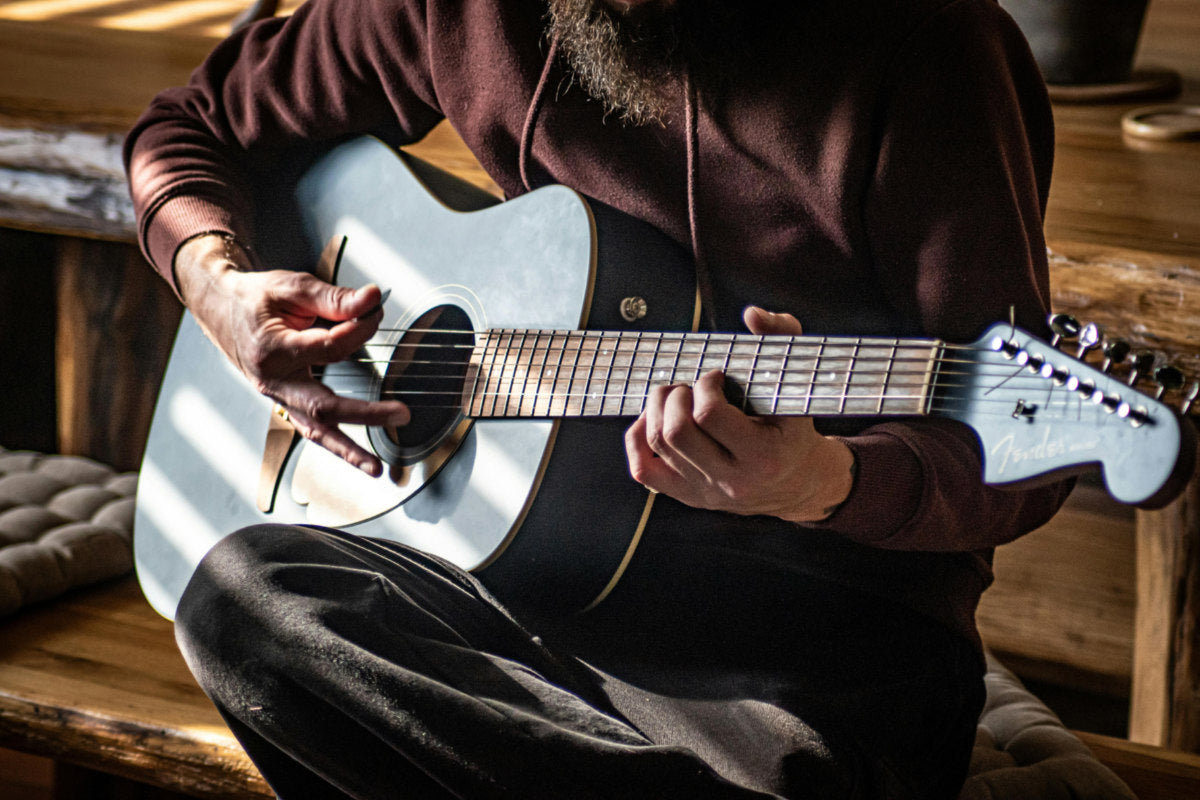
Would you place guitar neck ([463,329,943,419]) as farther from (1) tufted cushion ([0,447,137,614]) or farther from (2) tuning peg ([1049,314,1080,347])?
(1) tufted cushion ([0,447,137,614])

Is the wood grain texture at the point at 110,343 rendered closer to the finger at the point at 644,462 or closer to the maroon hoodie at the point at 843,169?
the maroon hoodie at the point at 843,169

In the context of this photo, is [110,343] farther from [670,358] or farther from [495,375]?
[670,358]

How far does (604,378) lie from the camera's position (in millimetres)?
948

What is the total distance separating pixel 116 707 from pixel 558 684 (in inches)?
26.4

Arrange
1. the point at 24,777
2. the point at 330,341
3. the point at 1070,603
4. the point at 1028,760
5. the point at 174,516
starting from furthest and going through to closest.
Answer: the point at 1070,603
the point at 24,777
the point at 174,516
the point at 1028,760
the point at 330,341

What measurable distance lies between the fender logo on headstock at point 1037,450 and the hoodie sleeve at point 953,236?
110mm

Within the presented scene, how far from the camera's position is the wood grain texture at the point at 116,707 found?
4.12ft

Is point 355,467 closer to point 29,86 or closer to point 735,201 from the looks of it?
point 735,201

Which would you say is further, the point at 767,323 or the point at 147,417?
the point at 147,417

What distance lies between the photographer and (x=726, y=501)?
884mm

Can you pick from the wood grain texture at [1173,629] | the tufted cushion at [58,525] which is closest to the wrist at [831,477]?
the wood grain texture at [1173,629]

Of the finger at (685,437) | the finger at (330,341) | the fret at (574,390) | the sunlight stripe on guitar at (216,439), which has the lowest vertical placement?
the sunlight stripe on guitar at (216,439)

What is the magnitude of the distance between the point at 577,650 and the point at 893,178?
537 mm

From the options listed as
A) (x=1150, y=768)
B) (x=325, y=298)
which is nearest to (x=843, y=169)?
(x=325, y=298)
